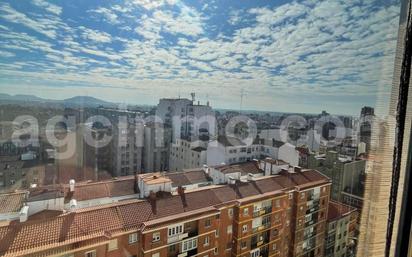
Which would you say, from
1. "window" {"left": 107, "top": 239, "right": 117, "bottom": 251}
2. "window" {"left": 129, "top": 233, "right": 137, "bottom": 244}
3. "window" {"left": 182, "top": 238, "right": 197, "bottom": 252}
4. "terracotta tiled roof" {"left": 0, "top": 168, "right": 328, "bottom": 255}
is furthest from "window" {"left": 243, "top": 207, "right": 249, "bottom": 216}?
"window" {"left": 107, "top": 239, "right": 117, "bottom": 251}

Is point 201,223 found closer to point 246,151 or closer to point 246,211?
point 246,211

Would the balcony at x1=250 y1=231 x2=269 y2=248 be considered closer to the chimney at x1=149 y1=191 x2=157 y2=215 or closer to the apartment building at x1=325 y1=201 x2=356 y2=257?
the apartment building at x1=325 y1=201 x2=356 y2=257

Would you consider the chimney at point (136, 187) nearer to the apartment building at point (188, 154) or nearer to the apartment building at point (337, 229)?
the apartment building at point (188, 154)

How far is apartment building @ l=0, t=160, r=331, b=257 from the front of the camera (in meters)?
1.28

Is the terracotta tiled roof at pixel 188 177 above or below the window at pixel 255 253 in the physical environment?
above

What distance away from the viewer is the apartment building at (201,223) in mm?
1282

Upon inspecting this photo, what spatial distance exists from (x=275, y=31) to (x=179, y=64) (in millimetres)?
534

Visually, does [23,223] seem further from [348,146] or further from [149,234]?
[348,146]

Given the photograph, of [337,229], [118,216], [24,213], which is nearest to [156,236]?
[118,216]

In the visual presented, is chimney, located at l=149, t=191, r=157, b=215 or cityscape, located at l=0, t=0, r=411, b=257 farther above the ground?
cityscape, located at l=0, t=0, r=411, b=257

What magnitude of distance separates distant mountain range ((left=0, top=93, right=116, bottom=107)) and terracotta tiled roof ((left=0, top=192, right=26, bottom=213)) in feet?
2.00

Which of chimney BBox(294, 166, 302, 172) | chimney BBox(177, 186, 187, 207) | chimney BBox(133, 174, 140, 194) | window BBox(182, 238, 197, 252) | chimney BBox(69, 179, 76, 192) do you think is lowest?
window BBox(182, 238, 197, 252)

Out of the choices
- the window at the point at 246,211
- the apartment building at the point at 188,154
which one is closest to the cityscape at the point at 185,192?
the window at the point at 246,211

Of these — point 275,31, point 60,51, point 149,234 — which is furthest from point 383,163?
point 149,234
